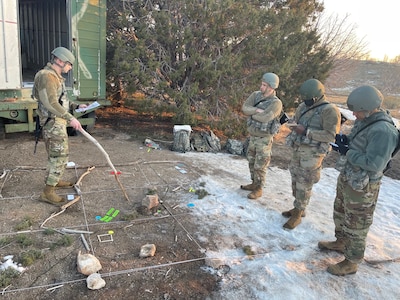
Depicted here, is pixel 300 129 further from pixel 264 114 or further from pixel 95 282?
pixel 95 282

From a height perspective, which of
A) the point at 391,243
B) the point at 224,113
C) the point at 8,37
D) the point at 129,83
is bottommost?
the point at 391,243

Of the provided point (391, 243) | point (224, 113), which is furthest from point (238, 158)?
point (391, 243)

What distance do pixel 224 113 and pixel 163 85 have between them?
1.45 m

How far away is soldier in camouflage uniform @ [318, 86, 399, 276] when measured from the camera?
276cm

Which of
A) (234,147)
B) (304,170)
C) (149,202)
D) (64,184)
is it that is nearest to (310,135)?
(304,170)

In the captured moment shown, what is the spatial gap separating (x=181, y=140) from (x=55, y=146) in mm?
3096

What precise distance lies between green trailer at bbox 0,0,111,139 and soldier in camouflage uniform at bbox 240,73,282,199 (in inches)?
149

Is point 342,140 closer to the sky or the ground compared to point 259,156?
closer to the sky

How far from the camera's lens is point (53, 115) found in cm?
390

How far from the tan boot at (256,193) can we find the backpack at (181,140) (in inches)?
90.4

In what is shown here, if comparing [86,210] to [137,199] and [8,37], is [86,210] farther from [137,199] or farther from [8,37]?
[8,37]

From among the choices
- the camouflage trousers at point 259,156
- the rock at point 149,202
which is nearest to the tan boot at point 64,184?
the rock at point 149,202

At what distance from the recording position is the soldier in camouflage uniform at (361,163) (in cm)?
276

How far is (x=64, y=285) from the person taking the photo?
279cm
